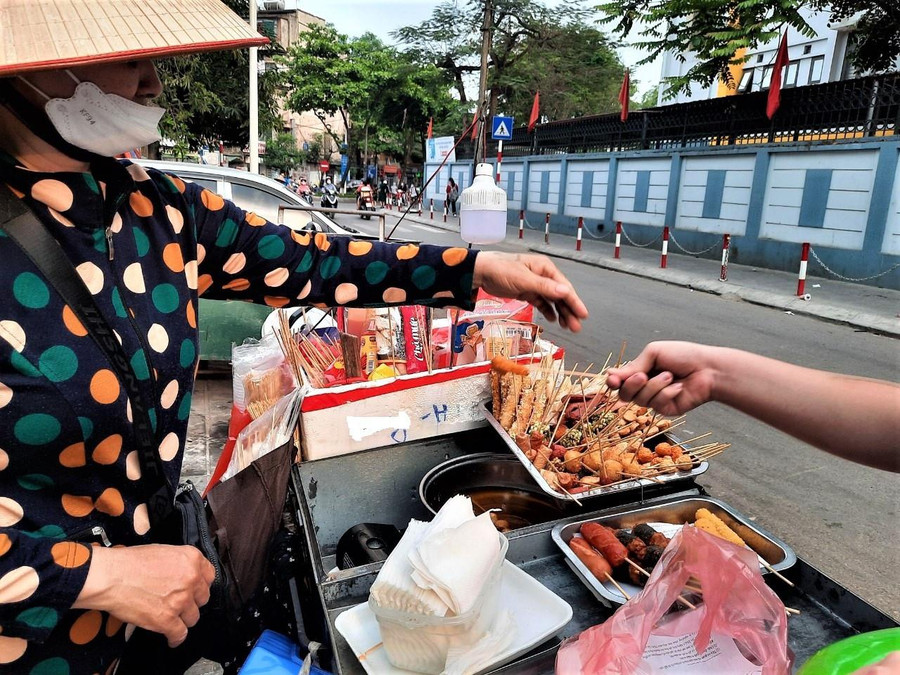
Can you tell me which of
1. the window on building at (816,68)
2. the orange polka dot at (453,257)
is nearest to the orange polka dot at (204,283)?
the orange polka dot at (453,257)

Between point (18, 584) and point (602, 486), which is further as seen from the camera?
point (602, 486)

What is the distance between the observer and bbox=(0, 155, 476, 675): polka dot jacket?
0.92 m

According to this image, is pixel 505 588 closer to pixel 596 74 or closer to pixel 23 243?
pixel 23 243

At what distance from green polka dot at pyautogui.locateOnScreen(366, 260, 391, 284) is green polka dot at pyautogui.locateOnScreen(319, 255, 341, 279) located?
8 cm

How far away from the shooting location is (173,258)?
1222mm

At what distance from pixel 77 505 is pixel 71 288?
0.37 meters

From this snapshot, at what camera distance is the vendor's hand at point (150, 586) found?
3.21 ft

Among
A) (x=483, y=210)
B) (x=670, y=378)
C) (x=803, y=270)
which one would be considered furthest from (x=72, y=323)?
(x=803, y=270)

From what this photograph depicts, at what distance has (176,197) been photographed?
130cm

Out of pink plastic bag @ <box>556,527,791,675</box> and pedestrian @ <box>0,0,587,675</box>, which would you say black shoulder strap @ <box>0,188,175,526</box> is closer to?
pedestrian @ <box>0,0,587,675</box>

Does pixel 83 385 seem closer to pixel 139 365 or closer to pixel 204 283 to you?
pixel 139 365

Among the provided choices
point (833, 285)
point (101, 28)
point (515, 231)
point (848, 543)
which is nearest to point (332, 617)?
point (101, 28)

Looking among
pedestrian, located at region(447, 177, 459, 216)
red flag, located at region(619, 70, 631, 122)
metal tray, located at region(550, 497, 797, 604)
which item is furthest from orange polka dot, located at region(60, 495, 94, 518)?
pedestrian, located at region(447, 177, 459, 216)

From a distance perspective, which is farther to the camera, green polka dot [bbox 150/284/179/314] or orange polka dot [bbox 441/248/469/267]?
orange polka dot [bbox 441/248/469/267]
